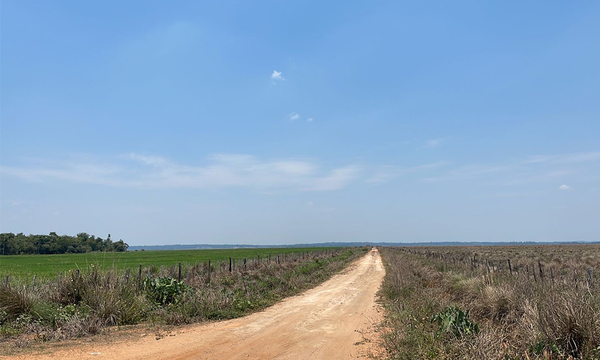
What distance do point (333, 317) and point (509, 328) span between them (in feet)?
18.4

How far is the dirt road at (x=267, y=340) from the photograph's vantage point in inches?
328

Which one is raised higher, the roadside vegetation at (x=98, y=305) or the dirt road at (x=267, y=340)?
the roadside vegetation at (x=98, y=305)

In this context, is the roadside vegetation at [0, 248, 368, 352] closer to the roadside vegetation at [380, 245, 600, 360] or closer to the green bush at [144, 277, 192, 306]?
the green bush at [144, 277, 192, 306]

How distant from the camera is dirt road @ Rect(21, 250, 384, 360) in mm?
8328

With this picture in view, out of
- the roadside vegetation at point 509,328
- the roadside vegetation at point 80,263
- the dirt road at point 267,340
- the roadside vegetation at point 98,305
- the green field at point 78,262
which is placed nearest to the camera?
the roadside vegetation at point 509,328

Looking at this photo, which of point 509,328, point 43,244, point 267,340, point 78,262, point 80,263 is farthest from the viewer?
point 43,244

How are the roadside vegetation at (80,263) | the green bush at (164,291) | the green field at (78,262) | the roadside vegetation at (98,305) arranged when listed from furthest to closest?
the green field at (78,262)
the roadside vegetation at (80,263)
the green bush at (164,291)
the roadside vegetation at (98,305)

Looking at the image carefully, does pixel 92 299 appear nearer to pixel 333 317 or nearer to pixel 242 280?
pixel 333 317

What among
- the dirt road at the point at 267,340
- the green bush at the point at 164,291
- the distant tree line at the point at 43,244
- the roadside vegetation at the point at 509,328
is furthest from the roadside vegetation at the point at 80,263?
the distant tree line at the point at 43,244

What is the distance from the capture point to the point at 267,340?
962 centimetres

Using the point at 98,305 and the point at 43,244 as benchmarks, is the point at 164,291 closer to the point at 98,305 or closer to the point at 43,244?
the point at 98,305

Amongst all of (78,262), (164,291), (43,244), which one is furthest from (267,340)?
(43,244)

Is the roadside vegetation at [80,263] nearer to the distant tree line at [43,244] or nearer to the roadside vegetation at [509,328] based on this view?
the roadside vegetation at [509,328]

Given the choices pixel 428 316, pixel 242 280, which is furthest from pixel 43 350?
pixel 242 280
